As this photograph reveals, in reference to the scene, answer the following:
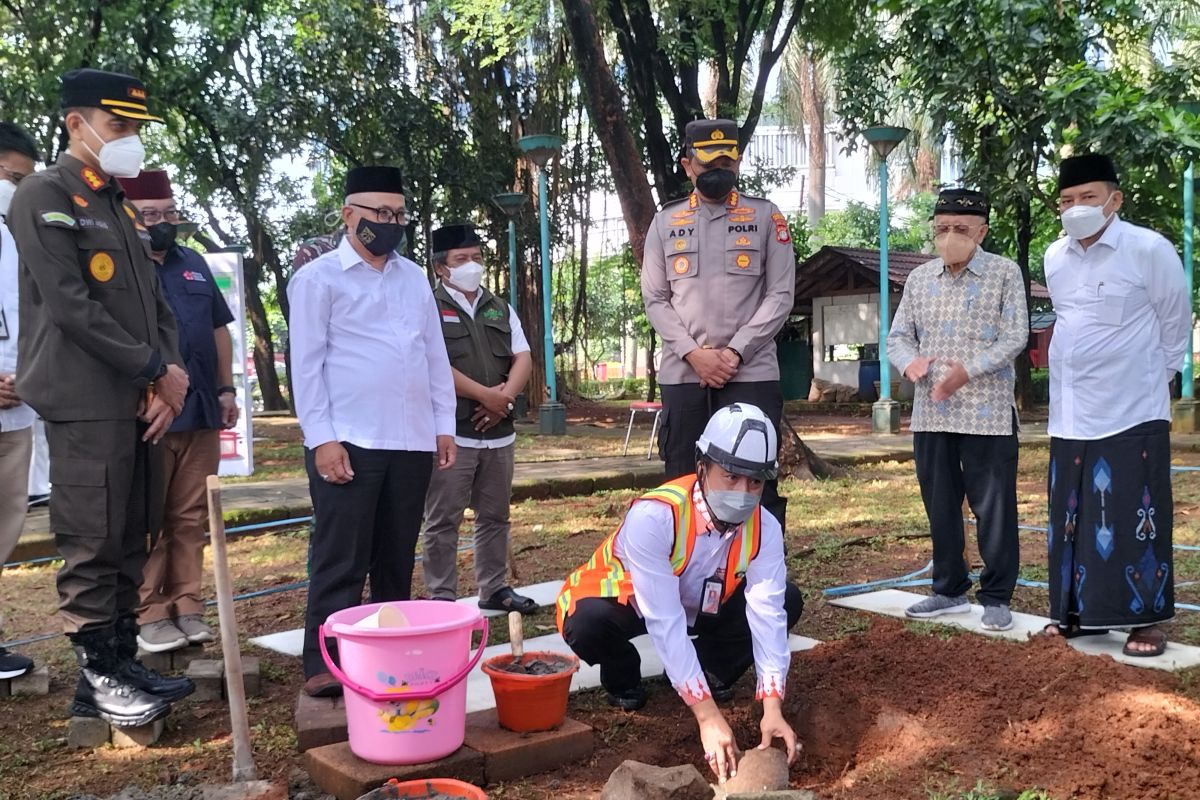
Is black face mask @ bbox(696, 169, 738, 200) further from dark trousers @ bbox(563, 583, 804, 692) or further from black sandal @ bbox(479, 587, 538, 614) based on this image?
black sandal @ bbox(479, 587, 538, 614)

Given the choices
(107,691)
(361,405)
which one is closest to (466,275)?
(361,405)

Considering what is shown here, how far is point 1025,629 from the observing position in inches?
181

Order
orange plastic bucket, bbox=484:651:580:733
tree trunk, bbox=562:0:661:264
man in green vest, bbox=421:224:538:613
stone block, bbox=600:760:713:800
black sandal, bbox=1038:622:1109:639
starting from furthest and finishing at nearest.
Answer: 1. tree trunk, bbox=562:0:661:264
2. man in green vest, bbox=421:224:538:613
3. black sandal, bbox=1038:622:1109:639
4. orange plastic bucket, bbox=484:651:580:733
5. stone block, bbox=600:760:713:800

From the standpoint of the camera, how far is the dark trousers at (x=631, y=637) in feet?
11.6

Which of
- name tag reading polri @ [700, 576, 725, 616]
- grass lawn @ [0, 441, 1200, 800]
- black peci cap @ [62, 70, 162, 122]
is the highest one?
black peci cap @ [62, 70, 162, 122]

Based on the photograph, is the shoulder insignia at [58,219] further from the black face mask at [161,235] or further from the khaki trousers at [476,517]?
the khaki trousers at [476,517]

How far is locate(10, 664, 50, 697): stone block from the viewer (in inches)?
158

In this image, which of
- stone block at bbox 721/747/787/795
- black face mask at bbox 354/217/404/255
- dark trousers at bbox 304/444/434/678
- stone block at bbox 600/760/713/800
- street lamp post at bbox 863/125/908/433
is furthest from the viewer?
street lamp post at bbox 863/125/908/433

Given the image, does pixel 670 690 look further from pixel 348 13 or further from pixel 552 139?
pixel 348 13

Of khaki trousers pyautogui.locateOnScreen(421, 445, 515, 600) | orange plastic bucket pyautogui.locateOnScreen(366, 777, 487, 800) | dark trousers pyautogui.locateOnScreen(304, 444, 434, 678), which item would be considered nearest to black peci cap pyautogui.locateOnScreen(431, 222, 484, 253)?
khaki trousers pyautogui.locateOnScreen(421, 445, 515, 600)

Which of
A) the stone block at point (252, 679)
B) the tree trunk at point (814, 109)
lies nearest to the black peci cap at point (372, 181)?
the stone block at point (252, 679)

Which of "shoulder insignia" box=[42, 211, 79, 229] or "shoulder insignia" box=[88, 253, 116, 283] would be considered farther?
"shoulder insignia" box=[88, 253, 116, 283]

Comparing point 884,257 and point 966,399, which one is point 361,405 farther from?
point 884,257

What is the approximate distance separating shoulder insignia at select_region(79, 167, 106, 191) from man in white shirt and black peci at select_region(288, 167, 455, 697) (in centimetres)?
68
